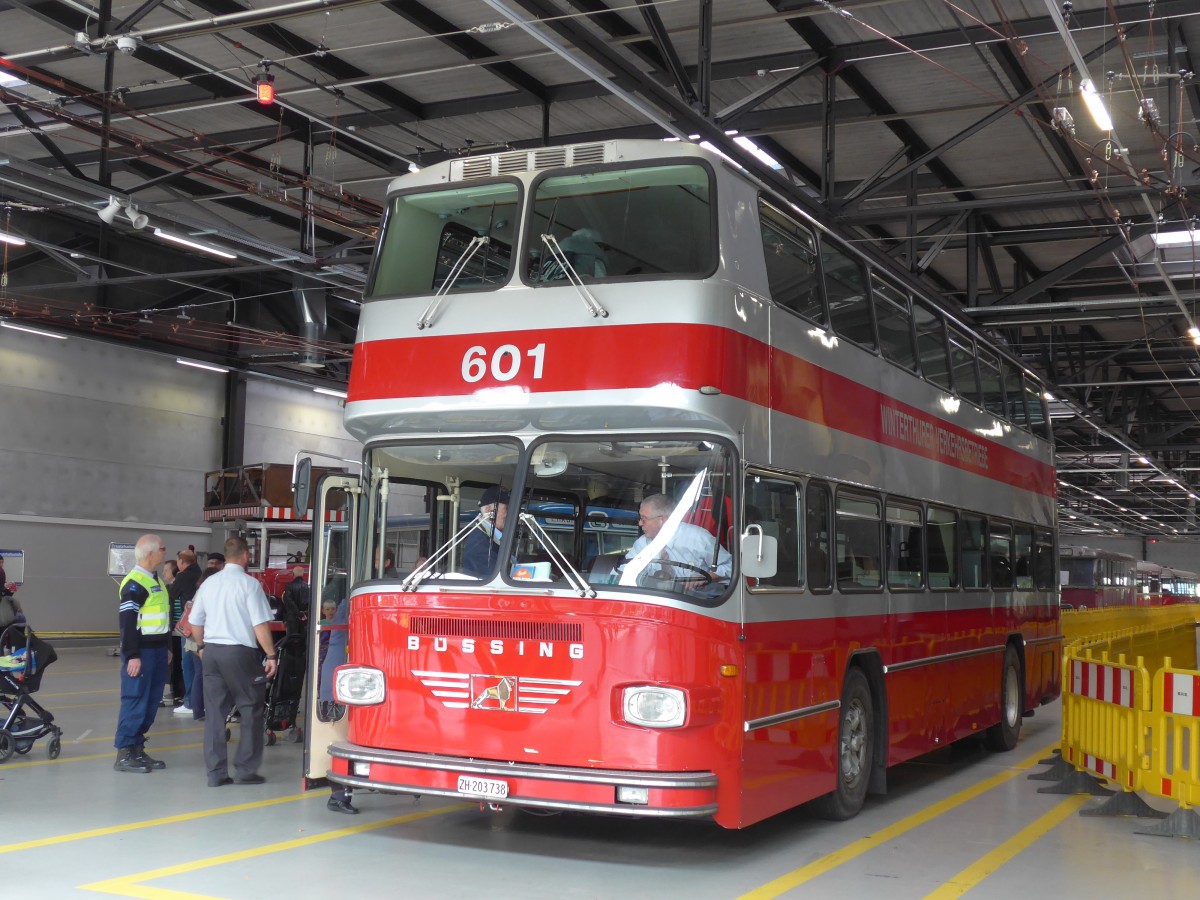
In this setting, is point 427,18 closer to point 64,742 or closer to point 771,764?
point 64,742

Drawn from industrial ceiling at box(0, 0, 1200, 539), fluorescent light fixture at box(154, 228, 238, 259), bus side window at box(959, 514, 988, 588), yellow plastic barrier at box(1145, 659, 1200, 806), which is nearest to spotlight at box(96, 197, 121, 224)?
industrial ceiling at box(0, 0, 1200, 539)

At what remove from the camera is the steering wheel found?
23.2 feet

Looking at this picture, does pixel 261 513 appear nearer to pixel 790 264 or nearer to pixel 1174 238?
pixel 790 264

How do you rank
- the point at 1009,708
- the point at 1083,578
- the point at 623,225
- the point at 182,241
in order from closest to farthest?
the point at 623,225, the point at 1009,708, the point at 182,241, the point at 1083,578

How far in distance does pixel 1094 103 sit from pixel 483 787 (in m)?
7.58

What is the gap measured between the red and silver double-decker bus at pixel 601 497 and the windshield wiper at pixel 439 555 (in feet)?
0.05

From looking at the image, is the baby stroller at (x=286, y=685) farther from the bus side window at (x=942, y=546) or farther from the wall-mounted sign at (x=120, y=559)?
the wall-mounted sign at (x=120, y=559)

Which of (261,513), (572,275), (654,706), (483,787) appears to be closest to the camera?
(654,706)

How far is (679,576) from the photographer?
709 centimetres

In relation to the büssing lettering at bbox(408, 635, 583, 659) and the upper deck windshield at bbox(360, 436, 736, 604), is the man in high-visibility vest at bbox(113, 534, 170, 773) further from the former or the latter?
the büssing lettering at bbox(408, 635, 583, 659)

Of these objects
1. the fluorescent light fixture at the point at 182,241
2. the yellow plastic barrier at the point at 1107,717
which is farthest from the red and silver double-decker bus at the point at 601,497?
the fluorescent light fixture at the point at 182,241

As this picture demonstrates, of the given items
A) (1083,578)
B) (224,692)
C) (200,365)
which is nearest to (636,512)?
(224,692)

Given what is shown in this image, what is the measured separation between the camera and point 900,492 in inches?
404

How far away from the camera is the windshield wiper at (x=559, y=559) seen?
7066mm
